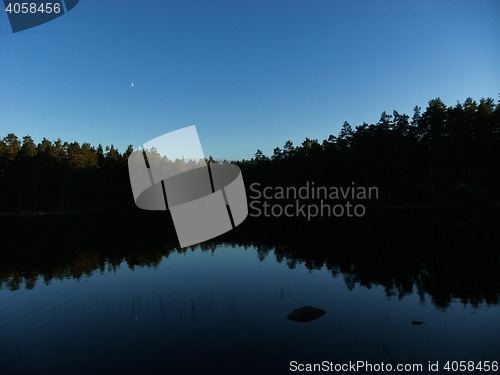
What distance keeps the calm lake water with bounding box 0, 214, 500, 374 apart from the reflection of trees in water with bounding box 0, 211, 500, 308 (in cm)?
19

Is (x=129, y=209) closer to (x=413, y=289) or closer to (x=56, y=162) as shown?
(x=56, y=162)

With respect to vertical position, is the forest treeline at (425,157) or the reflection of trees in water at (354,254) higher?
the forest treeline at (425,157)

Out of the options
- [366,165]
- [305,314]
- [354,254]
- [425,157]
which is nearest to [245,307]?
[305,314]

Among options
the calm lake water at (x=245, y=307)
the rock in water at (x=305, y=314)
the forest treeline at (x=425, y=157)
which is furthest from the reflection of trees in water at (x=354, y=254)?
the forest treeline at (x=425, y=157)

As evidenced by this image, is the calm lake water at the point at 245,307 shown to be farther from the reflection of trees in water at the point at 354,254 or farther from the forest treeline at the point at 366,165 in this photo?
the forest treeline at the point at 366,165

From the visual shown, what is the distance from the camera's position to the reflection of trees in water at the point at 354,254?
21.4m

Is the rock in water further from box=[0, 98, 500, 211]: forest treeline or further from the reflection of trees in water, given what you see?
box=[0, 98, 500, 211]: forest treeline

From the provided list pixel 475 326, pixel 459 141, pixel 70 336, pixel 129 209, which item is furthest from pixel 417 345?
pixel 129 209

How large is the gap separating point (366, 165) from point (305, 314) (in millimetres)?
77846

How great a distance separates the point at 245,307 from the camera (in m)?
17.5

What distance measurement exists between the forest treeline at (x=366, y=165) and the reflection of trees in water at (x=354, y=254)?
32252mm

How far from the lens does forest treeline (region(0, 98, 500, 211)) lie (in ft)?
253

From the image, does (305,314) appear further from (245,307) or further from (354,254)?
(354,254)

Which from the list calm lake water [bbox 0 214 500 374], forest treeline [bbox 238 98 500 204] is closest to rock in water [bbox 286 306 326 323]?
calm lake water [bbox 0 214 500 374]
